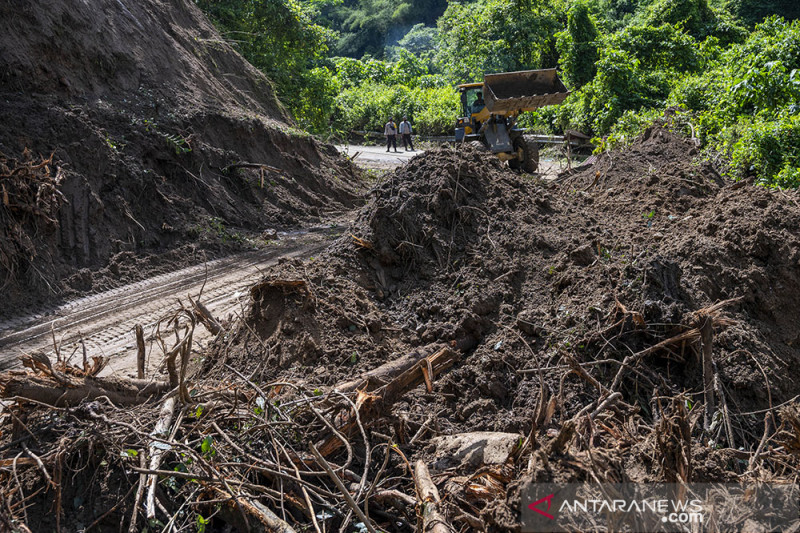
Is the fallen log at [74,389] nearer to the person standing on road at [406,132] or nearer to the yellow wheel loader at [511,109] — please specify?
the yellow wheel loader at [511,109]

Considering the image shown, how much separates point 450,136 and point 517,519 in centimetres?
2444

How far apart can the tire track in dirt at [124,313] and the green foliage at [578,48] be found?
1629 cm

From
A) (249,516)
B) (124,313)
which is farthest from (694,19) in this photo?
(249,516)

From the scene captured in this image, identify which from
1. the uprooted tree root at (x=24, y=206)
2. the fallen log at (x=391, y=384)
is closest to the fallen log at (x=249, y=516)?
the fallen log at (x=391, y=384)

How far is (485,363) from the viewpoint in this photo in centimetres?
480

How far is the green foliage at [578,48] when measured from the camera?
22156 millimetres

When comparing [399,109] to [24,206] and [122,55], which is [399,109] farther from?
[24,206]

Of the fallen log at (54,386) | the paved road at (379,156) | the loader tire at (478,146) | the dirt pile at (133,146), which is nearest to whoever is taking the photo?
the fallen log at (54,386)

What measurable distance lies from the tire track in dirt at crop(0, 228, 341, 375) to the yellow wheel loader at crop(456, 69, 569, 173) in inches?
258

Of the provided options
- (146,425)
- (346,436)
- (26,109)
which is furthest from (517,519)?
(26,109)

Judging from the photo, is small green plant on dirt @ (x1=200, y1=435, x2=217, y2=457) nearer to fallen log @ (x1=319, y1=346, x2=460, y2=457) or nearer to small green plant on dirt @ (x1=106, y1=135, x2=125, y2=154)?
fallen log @ (x1=319, y1=346, x2=460, y2=457)

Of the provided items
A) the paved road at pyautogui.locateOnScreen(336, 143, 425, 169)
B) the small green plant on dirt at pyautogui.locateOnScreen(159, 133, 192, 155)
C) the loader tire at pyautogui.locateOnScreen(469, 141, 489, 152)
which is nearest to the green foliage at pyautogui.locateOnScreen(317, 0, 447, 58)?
the paved road at pyautogui.locateOnScreen(336, 143, 425, 169)

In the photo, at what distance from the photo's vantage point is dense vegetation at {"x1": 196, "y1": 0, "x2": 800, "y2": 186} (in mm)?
9938

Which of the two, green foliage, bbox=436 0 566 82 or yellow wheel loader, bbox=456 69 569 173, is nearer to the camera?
yellow wheel loader, bbox=456 69 569 173
